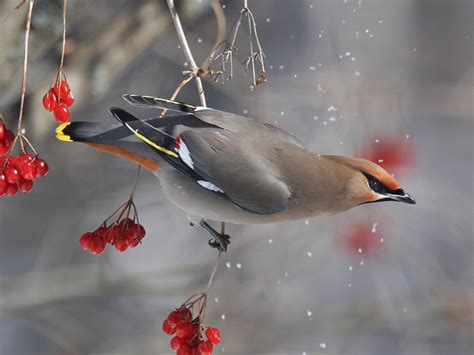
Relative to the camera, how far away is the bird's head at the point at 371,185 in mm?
1130

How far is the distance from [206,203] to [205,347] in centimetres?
20

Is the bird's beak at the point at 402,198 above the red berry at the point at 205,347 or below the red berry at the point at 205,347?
above

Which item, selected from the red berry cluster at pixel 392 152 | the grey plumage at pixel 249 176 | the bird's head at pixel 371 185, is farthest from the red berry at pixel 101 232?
the red berry cluster at pixel 392 152

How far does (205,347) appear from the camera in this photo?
1.08 meters

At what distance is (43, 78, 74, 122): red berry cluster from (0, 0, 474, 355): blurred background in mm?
804

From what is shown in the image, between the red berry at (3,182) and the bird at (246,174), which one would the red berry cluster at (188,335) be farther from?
the red berry at (3,182)

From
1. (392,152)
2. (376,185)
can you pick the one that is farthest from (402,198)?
(392,152)

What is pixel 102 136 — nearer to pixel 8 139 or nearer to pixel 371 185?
pixel 8 139

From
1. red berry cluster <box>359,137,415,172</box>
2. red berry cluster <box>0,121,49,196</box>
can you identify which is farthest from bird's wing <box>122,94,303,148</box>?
red berry cluster <box>359,137,415,172</box>

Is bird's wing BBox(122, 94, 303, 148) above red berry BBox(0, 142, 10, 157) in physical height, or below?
above

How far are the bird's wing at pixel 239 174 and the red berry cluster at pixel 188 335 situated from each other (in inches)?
6.9

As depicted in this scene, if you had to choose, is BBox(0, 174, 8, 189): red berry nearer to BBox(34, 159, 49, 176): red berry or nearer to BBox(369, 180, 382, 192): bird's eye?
BBox(34, 159, 49, 176): red berry

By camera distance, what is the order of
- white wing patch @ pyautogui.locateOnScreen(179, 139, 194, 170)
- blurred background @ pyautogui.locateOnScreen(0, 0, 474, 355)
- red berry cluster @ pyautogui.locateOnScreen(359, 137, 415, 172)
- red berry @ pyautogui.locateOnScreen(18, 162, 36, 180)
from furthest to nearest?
red berry cluster @ pyautogui.locateOnScreen(359, 137, 415, 172) → blurred background @ pyautogui.locateOnScreen(0, 0, 474, 355) → white wing patch @ pyautogui.locateOnScreen(179, 139, 194, 170) → red berry @ pyautogui.locateOnScreen(18, 162, 36, 180)

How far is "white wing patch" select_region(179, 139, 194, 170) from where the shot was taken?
1.12m
